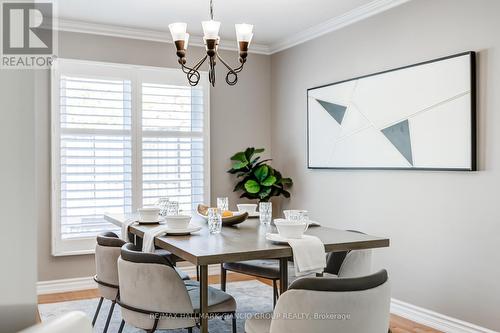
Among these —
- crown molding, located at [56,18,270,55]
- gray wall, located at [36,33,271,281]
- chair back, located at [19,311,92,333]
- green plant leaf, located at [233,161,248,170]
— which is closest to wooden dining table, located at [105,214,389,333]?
chair back, located at [19,311,92,333]

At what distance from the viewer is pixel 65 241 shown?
15.3ft

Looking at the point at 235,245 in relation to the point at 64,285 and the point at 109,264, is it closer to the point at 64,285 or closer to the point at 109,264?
the point at 109,264

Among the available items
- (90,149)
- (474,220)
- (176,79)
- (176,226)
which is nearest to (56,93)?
(90,149)

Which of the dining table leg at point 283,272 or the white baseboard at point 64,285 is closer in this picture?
the dining table leg at point 283,272

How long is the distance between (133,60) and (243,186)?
1751 mm

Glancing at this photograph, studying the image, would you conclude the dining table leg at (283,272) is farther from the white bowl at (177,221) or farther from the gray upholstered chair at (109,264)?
the gray upholstered chair at (109,264)

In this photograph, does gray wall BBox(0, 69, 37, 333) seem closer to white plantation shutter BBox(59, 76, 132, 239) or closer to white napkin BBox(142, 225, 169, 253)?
white napkin BBox(142, 225, 169, 253)

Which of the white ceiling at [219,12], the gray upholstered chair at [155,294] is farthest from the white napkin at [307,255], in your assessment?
the white ceiling at [219,12]

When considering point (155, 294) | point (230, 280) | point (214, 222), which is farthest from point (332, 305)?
point (230, 280)

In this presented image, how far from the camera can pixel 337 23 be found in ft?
15.2

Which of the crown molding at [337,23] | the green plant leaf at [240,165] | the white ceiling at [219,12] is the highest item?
the white ceiling at [219,12]

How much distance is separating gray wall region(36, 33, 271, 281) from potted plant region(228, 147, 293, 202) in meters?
0.16

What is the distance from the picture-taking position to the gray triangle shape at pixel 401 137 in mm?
3840

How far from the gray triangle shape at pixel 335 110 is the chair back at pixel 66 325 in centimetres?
362
